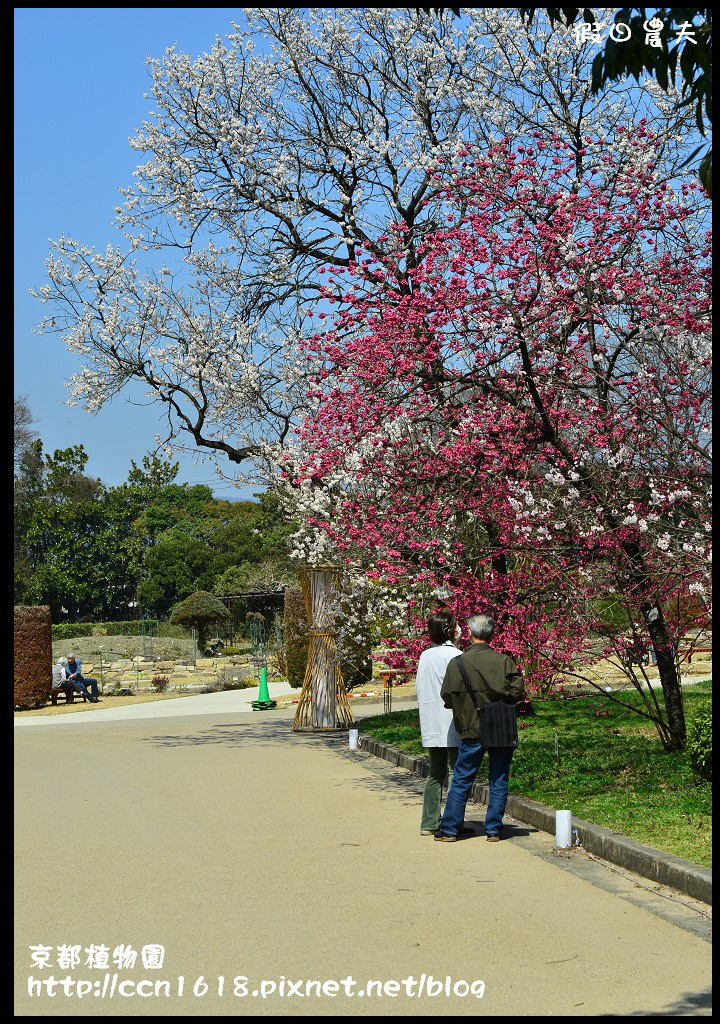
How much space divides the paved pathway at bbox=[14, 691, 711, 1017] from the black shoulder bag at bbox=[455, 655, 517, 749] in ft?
2.54

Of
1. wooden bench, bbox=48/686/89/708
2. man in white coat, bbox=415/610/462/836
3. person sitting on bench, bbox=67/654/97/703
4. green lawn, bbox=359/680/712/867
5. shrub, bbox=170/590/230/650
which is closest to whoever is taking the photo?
green lawn, bbox=359/680/712/867

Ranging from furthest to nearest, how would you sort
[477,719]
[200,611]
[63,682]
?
[200,611] < [63,682] < [477,719]

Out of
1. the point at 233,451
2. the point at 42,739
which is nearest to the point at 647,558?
the point at 233,451

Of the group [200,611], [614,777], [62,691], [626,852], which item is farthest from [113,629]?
[626,852]

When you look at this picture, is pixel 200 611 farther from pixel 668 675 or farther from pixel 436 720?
pixel 436 720

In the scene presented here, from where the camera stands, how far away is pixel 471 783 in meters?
8.90

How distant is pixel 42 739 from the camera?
62.1 feet

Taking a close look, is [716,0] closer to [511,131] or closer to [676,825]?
[676,825]

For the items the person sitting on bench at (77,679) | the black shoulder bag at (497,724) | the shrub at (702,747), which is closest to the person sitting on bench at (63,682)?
the person sitting on bench at (77,679)

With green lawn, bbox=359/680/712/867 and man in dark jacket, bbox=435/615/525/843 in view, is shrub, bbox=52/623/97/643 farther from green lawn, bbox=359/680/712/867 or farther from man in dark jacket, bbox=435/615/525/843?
man in dark jacket, bbox=435/615/525/843

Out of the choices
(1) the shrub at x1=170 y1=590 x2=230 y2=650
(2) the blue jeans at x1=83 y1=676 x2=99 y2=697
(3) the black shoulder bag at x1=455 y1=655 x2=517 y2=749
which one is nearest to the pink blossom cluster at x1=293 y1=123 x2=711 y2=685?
(3) the black shoulder bag at x1=455 y1=655 x2=517 y2=749

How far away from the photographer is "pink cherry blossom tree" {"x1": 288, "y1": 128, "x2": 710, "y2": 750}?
1034cm

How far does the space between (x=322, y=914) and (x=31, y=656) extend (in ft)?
67.4

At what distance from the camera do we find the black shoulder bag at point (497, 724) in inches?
346
